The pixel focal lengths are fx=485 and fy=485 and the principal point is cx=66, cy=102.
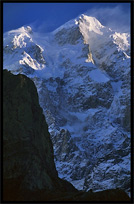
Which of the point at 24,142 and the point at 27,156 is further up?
the point at 24,142

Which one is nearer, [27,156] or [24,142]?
[27,156]

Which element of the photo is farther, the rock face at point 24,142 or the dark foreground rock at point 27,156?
the rock face at point 24,142

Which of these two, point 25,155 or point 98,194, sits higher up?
point 25,155

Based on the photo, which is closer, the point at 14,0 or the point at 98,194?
the point at 98,194

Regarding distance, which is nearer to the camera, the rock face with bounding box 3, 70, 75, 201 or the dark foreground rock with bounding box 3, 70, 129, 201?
the dark foreground rock with bounding box 3, 70, 129, 201

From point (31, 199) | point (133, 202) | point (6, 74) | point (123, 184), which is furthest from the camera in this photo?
point (123, 184)

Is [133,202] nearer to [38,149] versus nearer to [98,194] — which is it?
[98,194]

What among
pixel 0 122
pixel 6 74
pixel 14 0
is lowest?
pixel 0 122

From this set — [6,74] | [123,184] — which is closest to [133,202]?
[6,74]
